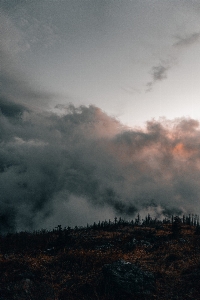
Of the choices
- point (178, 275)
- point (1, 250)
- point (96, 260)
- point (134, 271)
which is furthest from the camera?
point (1, 250)

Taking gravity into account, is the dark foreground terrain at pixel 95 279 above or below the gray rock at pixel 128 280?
below

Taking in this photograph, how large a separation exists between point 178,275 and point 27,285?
12842 mm

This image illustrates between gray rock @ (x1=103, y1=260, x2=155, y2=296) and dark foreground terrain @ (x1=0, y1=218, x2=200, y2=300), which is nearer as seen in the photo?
dark foreground terrain @ (x1=0, y1=218, x2=200, y2=300)

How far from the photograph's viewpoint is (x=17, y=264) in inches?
768

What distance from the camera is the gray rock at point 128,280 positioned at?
15.1m

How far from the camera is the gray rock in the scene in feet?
49.5

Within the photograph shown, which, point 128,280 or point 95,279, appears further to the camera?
point 95,279

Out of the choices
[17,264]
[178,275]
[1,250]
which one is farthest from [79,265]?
[1,250]

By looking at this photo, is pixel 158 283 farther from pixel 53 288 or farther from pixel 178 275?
pixel 53 288

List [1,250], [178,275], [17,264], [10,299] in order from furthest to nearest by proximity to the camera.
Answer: [1,250]
[17,264]
[178,275]
[10,299]

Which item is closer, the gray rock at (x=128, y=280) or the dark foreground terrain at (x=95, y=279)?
the dark foreground terrain at (x=95, y=279)

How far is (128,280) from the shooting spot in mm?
15742

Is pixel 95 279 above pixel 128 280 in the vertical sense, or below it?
below

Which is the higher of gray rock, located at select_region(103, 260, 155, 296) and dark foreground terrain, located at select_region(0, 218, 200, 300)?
gray rock, located at select_region(103, 260, 155, 296)
